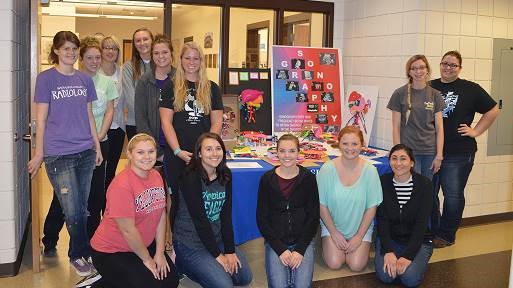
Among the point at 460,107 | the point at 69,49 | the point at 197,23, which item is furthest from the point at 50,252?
the point at 197,23

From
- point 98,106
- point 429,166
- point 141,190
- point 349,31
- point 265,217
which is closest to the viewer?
point 141,190

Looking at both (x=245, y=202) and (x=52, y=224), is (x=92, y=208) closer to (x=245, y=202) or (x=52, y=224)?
(x=52, y=224)

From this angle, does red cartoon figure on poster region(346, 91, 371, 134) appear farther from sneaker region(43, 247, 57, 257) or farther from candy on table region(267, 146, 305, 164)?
sneaker region(43, 247, 57, 257)

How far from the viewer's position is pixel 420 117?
13.3 ft

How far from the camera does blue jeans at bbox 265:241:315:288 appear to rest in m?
3.14

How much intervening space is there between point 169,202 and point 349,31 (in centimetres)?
289

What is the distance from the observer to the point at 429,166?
4.16 meters

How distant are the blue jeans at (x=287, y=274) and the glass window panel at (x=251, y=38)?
10.0 ft

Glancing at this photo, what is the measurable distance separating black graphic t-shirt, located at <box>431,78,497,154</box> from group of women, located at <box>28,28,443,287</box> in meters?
0.36

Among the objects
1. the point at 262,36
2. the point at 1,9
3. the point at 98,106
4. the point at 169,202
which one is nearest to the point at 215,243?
the point at 169,202

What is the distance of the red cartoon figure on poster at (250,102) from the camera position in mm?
5098

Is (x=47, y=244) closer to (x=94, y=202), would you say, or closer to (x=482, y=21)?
(x=94, y=202)

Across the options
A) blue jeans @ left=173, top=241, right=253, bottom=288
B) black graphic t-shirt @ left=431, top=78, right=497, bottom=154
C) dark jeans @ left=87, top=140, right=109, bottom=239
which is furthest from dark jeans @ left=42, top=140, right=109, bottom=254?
black graphic t-shirt @ left=431, top=78, right=497, bottom=154

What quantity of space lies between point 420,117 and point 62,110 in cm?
254
